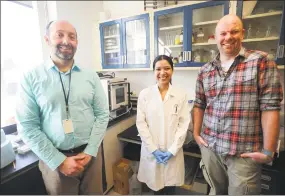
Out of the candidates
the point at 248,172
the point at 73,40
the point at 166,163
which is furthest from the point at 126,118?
the point at 248,172

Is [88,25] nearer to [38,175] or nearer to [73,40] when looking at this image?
[73,40]

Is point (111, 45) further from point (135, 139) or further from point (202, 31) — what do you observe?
point (135, 139)

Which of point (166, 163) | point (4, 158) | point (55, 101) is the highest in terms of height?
point (55, 101)

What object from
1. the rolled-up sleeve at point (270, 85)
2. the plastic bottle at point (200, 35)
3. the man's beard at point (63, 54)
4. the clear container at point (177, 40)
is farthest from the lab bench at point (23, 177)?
the plastic bottle at point (200, 35)

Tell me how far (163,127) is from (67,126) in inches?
30.2

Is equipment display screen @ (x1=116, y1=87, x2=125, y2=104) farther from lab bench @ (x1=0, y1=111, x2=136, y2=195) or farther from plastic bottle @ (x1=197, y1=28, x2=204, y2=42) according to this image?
plastic bottle @ (x1=197, y1=28, x2=204, y2=42)

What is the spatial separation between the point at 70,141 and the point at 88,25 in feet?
6.41

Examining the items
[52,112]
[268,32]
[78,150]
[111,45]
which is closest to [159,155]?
[78,150]

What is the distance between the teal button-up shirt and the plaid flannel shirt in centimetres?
82

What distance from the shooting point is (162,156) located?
1377mm

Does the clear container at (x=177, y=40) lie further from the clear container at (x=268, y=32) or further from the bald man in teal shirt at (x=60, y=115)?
the bald man in teal shirt at (x=60, y=115)

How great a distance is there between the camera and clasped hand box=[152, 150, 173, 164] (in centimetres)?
137

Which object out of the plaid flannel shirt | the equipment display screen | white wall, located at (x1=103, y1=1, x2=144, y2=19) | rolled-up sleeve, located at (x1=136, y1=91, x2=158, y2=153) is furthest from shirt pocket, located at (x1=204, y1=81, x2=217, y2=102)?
white wall, located at (x1=103, y1=1, x2=144, y2=19)

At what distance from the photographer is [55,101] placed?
97 centimetres
